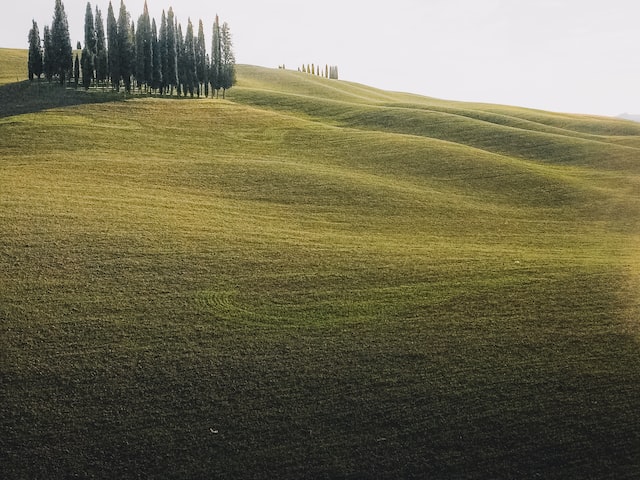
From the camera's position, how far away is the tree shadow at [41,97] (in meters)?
76.8

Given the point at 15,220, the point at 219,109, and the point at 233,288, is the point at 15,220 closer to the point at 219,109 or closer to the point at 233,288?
the point at 233,288

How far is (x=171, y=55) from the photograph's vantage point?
99750mm

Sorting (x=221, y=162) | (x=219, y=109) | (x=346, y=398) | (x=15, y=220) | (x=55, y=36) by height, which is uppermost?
(x=55, y=36)

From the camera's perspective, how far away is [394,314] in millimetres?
25969

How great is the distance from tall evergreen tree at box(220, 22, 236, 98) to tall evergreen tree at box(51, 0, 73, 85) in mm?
26370

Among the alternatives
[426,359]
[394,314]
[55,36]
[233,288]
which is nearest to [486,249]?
[394,314]

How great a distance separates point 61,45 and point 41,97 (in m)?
19.6

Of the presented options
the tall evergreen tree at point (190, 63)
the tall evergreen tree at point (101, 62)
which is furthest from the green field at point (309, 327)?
the tall evergreen tree at point (101, 62)

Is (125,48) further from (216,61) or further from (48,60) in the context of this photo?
(216,61)

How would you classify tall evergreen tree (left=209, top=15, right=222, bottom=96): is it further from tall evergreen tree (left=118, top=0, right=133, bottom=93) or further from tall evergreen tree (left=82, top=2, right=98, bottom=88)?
tall evergreen tree (left=82, top=2, right=98, bottom=88)

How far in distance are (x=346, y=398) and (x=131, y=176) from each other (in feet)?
108

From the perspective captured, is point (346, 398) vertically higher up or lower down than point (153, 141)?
lower down

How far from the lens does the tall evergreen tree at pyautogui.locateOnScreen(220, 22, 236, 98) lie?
105 meters

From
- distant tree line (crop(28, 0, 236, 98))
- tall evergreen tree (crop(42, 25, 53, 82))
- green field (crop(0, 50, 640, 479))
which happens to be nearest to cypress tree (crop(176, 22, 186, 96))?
distant tree line (crop(28, 0, 236, 98))
